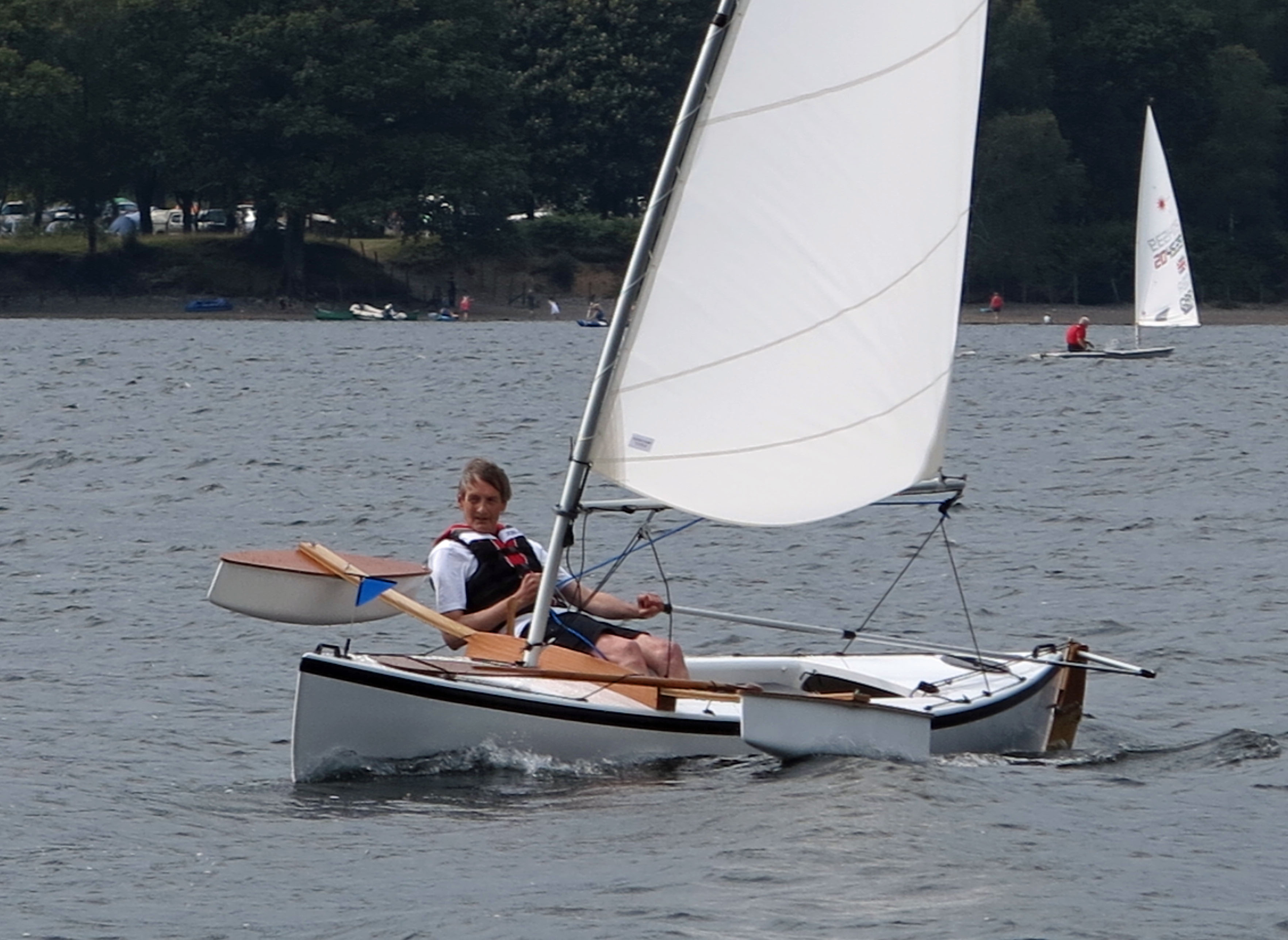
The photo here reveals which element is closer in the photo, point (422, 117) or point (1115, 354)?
point (1115, 354)

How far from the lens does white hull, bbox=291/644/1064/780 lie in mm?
10031

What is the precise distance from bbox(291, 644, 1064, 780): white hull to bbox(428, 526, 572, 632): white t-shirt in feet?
1.22

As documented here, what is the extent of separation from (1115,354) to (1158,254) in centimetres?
356

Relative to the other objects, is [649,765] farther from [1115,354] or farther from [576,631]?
[1115,354]

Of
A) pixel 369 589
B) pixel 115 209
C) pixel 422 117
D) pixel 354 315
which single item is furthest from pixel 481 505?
pixel 115 209

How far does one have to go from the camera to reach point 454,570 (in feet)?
35.2

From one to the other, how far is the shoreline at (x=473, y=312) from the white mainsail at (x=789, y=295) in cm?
6693

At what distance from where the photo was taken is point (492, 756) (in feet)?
33.6

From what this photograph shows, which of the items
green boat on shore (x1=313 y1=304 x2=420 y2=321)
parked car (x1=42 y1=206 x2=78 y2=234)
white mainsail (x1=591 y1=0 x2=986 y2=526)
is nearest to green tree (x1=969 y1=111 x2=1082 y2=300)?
green boat on shore (x1=313 y1=304 x2=420 y2=321)

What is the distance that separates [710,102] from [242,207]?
269ft

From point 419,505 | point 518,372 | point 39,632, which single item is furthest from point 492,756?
point 518,372

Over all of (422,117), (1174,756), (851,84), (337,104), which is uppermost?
(337,104)

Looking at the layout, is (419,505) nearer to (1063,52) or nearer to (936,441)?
(936,441)

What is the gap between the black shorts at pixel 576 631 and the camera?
35.2ft
